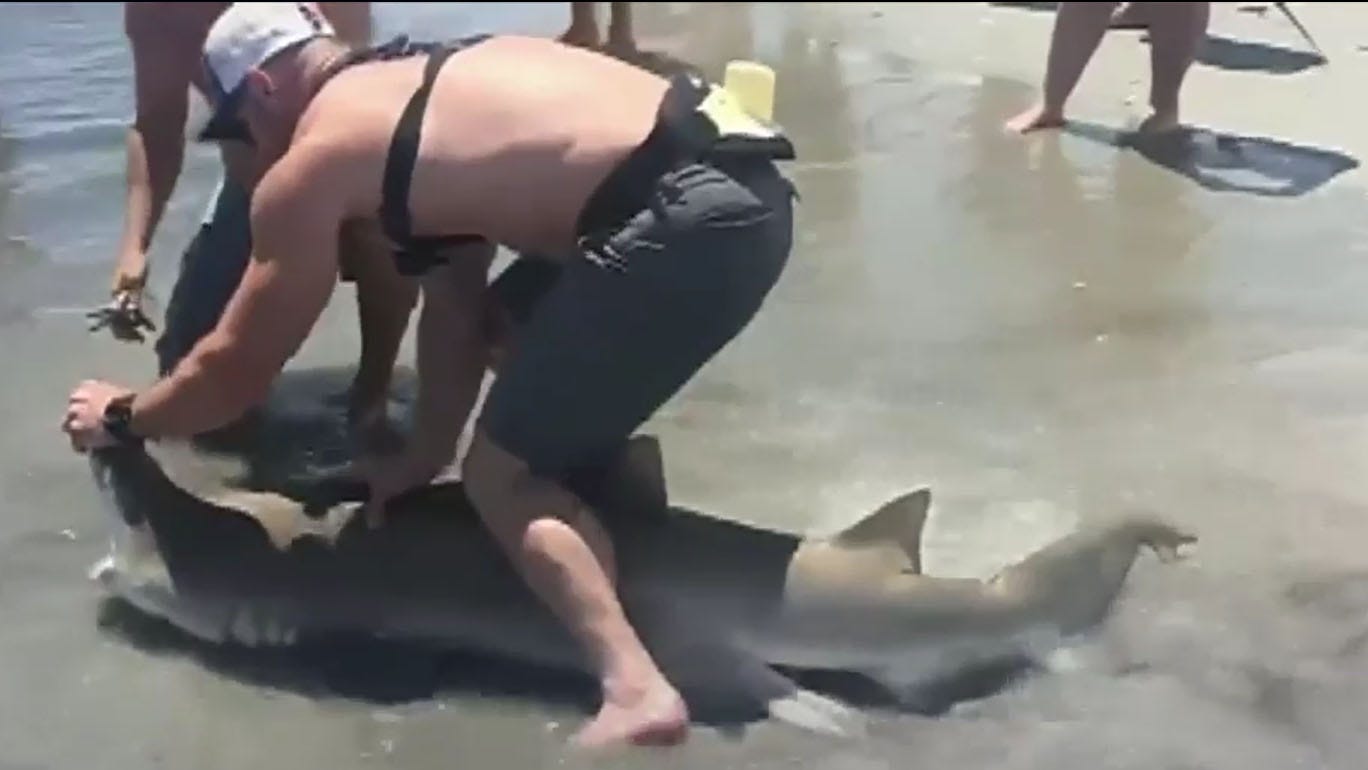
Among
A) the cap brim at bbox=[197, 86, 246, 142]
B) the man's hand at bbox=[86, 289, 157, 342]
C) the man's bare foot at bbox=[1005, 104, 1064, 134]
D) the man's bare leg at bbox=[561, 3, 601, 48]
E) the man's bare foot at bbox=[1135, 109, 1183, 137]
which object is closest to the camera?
the cap brim at bbox=[197, 86, 246, 142]

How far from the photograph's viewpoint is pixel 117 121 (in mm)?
3928

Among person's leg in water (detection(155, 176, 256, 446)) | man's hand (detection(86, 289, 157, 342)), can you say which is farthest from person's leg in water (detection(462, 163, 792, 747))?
man's hand (detection(86, 289, 157, 342))

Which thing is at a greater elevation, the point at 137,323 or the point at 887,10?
the point at 137,323

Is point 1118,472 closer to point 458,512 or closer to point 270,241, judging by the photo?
point 458,512

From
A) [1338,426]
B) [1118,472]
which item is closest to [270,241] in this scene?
[1118,472]

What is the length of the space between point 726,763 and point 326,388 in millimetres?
1104

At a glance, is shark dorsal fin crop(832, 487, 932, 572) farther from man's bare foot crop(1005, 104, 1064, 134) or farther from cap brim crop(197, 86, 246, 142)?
man's bare foot crop(1005, 104, 1064, 134)

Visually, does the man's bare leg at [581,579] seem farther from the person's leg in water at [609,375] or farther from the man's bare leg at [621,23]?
the man's bare leg at [621,23]

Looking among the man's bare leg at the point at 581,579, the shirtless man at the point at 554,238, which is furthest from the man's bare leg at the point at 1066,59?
the man's bare leg at the point at 581,579

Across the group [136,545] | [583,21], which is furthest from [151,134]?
[583,21]

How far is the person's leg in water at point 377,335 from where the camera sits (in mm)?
2496

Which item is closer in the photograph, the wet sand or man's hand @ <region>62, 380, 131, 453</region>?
the wet sand

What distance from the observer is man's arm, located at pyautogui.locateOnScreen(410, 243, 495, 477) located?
2.25 m

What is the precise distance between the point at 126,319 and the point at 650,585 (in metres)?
1.26
